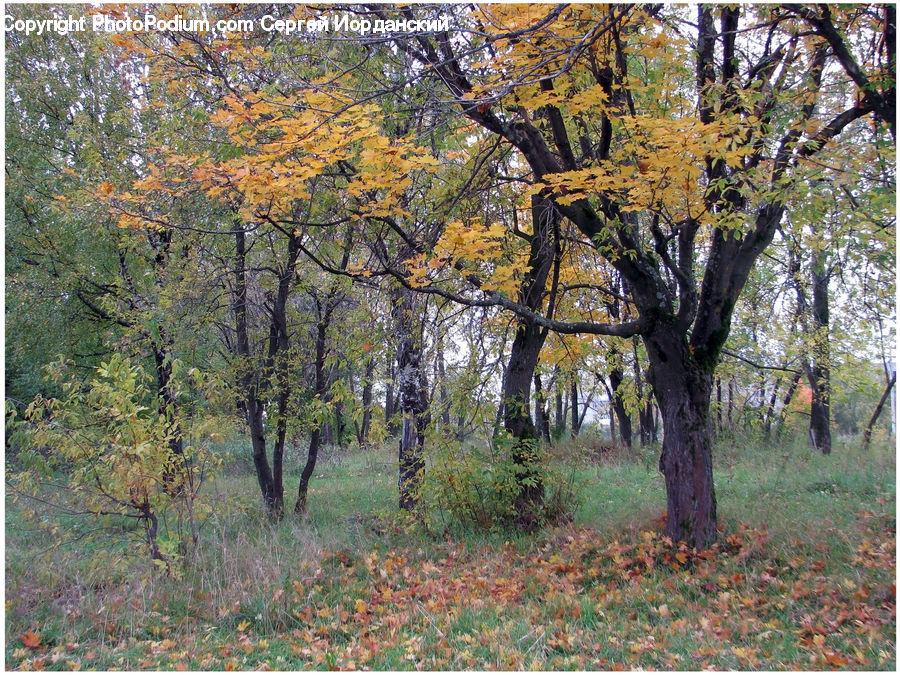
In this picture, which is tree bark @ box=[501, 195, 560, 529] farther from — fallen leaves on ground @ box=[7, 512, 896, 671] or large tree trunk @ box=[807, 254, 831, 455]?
large tree trunk @ box=[807, 254, 831, 455]

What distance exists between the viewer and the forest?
14.2ft

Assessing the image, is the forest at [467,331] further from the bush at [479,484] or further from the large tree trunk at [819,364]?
the large tree trunk at [819,364]

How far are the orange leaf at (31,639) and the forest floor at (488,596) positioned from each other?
0.6 inches

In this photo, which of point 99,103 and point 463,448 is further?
point 99,103

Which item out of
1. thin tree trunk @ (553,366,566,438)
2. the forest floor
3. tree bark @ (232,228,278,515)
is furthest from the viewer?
thin tree trunk @ (553,366,566,438)

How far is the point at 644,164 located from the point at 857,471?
20.9 ft

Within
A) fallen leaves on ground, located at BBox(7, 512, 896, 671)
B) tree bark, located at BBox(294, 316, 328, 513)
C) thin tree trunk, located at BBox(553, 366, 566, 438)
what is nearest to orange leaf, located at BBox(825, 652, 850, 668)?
fallen leaves on ground, located at BBox(7, 512, 896, 671)

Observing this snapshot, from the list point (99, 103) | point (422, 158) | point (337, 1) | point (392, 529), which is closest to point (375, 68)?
point (337, 1)

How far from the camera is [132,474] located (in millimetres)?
5164

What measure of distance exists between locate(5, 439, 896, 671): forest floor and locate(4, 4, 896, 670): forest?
0.03 metres

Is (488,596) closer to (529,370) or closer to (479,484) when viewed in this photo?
(479,484)

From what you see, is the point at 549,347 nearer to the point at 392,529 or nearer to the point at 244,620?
the point at 392,529

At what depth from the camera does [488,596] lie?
5.05 meters

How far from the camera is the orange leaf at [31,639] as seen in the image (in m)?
4.16
